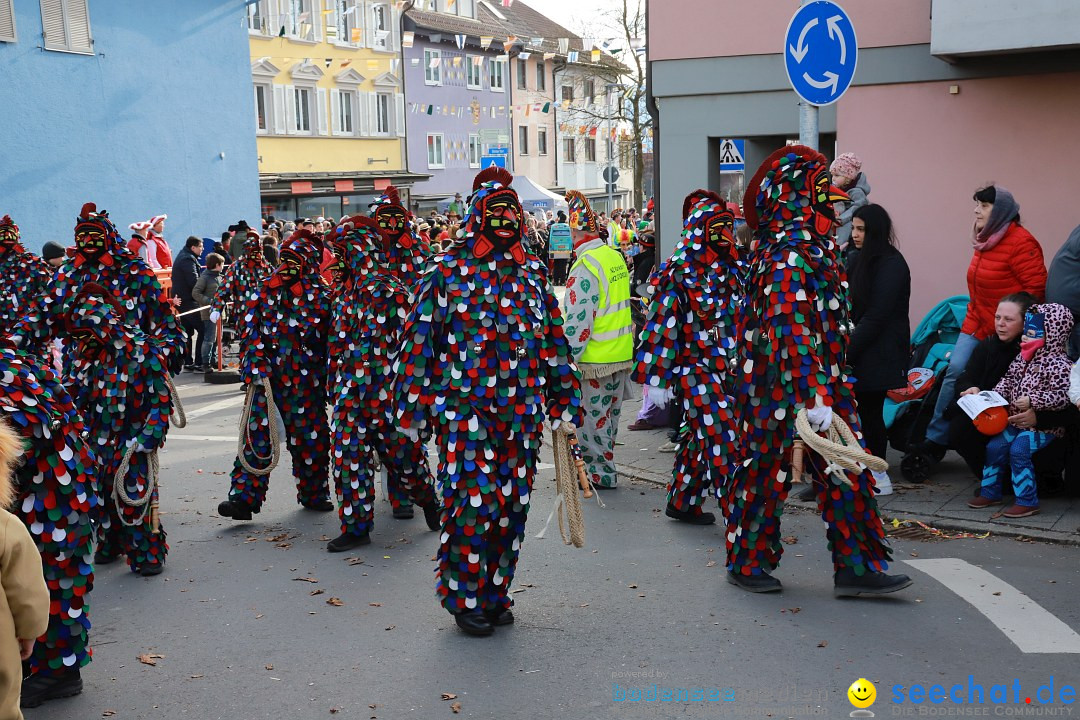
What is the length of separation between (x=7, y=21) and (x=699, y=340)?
63.6ft

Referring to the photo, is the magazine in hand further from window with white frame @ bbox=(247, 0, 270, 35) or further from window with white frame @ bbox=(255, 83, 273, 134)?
window with white frame @ bbox=(255, 83, 273, 134)

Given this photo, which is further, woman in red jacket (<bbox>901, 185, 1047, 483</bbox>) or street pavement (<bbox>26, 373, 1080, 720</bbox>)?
woman in red jacket (<bbox>901, 185, 1047, 483</bbox>)

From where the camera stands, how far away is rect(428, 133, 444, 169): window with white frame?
43812mm

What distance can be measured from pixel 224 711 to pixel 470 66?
144 feet

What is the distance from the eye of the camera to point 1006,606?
537 centimetres

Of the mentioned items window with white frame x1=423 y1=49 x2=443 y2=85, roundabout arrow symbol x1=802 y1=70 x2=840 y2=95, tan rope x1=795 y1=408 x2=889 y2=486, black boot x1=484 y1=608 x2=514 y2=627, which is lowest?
black boot x1=484 y1=608 x2=514 y2=627

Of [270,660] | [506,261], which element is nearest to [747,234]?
[506,261]

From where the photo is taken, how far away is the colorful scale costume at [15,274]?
958 centimetres

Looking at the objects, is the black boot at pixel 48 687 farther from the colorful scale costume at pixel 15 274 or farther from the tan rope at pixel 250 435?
the colorful scale costume at pixel 15 274

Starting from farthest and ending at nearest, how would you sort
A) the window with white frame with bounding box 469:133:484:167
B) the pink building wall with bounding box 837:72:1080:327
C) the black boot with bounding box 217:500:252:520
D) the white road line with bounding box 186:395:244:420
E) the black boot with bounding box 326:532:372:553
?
1. the window with white frame with bounding box 469:133:484:167
2. the white road line with bounding box 186:395:244:420
3. the pink building wall with bounding box 837:72:1080:327
4. the black boot with bounding box 217:500:252:520
5. the black boot with bounding box 326:532:372:553

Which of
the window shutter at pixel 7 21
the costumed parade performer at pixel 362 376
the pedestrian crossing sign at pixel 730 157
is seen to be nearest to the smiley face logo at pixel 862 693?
the costumed parade performer at pixel 362 376

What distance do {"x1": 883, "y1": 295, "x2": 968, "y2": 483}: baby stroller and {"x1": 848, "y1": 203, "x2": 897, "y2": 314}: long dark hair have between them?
2.17ft

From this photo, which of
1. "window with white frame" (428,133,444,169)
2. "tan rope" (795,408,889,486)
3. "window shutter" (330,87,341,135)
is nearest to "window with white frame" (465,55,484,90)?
"window with white frame" (428,133,444,169)

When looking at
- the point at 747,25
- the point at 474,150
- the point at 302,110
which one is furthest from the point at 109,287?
the point at 474,150
